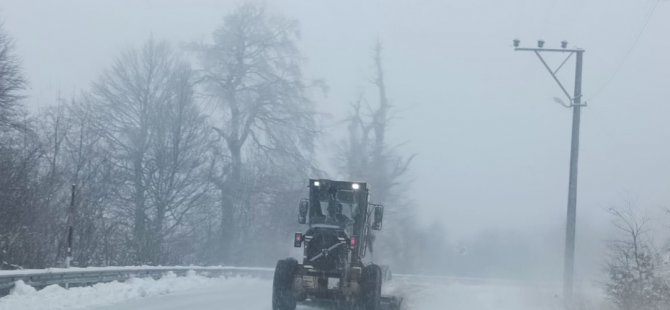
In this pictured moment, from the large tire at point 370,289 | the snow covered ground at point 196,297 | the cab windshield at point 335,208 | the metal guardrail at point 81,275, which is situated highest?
the cab windshield at point 335,208

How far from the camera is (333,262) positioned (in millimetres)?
19391

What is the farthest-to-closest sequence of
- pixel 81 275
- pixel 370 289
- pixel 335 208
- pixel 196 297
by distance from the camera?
pixel 196 297, pixel 81 275, pixel 335 208, pixel 370 289

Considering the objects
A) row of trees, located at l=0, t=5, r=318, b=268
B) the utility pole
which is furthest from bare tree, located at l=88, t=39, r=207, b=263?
the utility pole

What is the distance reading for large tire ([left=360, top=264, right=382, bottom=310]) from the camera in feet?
62.7

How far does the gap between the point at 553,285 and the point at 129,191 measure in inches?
719

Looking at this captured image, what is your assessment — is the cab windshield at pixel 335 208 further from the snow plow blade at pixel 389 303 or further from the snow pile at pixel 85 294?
the snow pile at pixel 85 294

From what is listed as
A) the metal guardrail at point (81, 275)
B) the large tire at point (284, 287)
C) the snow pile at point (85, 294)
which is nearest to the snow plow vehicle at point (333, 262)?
the large tire at point (284, 287)

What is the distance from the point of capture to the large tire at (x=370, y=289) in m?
19.1

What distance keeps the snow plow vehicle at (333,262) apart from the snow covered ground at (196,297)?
225 cm

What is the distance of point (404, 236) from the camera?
49.6 m

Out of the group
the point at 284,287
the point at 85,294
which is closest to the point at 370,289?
the point at 284,287

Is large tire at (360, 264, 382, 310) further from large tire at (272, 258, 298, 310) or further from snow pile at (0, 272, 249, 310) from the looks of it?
snow pile at (0, 272, 249, 310)

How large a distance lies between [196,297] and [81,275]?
3.23m

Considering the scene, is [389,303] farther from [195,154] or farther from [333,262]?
[195,154]
